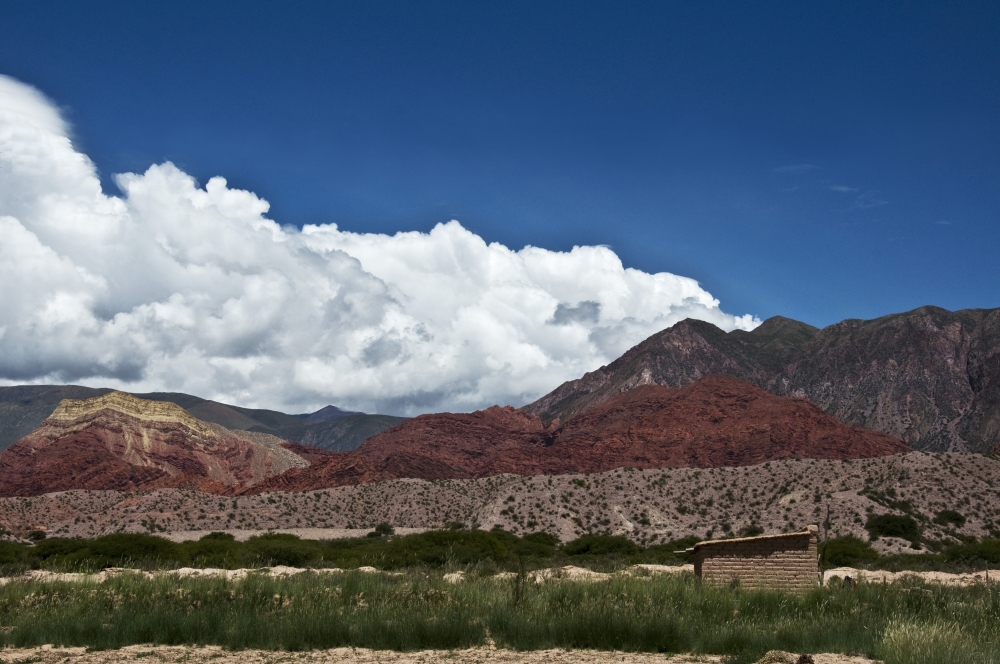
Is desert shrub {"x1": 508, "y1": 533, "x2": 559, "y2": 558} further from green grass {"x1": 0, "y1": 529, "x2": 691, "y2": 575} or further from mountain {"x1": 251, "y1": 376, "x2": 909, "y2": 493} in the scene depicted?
mountain {"x1": 251, "y1": 376, "x2": 909, "y2": 493}

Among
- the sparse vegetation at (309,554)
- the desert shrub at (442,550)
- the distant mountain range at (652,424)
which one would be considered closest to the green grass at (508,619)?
the sparse vegetation at (309,554)

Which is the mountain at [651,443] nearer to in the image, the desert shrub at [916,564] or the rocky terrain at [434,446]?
the rocky terrain at [434,446]

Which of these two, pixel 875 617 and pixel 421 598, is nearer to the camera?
pixel 875 617

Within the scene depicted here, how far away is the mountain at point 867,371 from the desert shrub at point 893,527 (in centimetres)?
7925

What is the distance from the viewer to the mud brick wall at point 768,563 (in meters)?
20.5

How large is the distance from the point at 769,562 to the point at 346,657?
11536mm

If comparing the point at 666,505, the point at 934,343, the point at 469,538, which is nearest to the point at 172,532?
the point at 469,538

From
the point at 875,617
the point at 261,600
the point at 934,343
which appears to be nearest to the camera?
the point at 875,617

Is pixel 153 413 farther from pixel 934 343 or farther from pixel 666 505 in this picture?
pixel 934 343

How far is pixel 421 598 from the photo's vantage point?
1669 centimetres

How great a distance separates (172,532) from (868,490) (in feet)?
155

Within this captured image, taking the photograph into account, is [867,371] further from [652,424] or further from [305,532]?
[305,532]

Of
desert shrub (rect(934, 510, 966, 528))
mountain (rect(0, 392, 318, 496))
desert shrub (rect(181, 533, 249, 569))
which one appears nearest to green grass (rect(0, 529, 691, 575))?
desert shrub (rect(181, 533, 249, 569))

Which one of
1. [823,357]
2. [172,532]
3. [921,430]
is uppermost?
[823,357]
